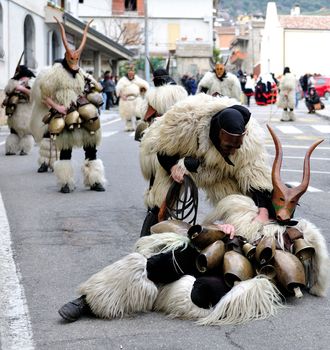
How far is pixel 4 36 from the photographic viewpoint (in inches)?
1071

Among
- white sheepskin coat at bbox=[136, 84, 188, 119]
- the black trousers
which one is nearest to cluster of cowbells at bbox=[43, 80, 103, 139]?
the black trousers

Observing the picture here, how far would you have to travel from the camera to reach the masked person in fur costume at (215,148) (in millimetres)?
5496

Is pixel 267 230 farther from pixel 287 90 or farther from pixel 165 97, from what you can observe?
pixel 287 90

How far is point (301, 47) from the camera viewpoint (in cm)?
7444

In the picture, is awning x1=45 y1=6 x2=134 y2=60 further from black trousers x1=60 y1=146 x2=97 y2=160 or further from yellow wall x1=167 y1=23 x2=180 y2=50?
yellow wall x1=167 y1=23 x2=180 y2=50

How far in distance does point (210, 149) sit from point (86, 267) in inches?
62.4

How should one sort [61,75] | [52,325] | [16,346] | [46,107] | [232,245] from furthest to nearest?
[46,107]
[61,75]
[232,245]
[52,325]
[16,346]

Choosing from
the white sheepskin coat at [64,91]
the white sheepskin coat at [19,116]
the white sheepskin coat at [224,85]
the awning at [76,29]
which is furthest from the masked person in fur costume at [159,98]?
the awning at [76,29]

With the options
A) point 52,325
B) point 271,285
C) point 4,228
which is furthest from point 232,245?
point 4,228

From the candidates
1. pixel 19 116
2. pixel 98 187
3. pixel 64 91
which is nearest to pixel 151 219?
pixel 64 91

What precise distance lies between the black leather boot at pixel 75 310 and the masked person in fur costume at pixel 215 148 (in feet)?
4.11

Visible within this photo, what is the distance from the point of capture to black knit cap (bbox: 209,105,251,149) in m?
5.40

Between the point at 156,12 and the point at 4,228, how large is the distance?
215 feet

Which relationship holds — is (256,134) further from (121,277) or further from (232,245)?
(121,277)
